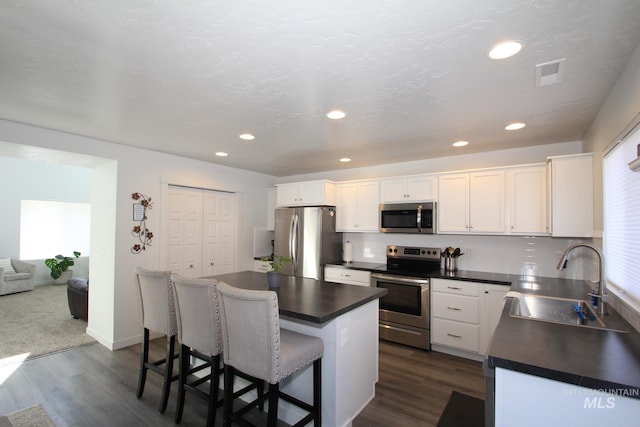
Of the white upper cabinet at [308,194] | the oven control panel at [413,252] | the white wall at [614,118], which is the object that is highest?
the white wall at [614,118]

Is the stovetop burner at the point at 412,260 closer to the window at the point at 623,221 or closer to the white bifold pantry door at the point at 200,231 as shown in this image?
the window at the point at 623,221

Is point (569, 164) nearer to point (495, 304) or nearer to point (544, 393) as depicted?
point (495, 304)

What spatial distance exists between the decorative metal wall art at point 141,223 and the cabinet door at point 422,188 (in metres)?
3.46

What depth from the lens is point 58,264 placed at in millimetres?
7281

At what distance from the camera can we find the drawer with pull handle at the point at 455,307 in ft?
11.0

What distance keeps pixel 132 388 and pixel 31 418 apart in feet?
2.17

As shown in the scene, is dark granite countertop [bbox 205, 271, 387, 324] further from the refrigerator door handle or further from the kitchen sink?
the refrigerator door handle

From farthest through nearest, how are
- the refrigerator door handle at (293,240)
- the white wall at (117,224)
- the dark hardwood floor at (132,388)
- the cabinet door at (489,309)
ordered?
the refrigerator door handle at (293,240), the white wall at (117,224), the cabinet door at (489,309), the dark hardwood floor at (132,388)

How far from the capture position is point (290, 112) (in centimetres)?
252

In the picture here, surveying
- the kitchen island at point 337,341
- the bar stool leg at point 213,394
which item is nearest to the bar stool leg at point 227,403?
the bar stool leg at point 213,394

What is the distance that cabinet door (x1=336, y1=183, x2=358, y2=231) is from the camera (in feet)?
14.9

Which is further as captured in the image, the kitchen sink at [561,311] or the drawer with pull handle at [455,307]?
the drawer with pull handle at [455,307]

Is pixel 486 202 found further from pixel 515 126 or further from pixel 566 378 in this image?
pixel 566 378

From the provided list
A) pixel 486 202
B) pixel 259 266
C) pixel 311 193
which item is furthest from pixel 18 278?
pixel 486 202
